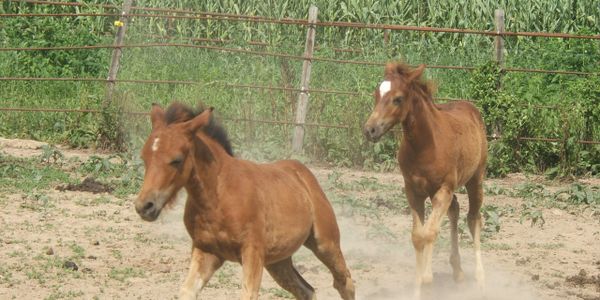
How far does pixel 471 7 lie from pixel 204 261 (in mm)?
14620

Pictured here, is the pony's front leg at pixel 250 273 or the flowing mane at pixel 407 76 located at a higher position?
the flowing mane at pixel 407 76

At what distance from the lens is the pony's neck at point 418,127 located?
9.42 meters

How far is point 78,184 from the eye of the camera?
512 inches

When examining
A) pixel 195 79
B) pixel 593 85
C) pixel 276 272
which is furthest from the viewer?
pixel 195 79

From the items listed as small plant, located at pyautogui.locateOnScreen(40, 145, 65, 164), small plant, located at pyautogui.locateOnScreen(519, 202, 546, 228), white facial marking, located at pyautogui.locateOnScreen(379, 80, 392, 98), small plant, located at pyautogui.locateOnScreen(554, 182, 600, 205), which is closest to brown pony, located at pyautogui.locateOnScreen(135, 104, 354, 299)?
white facial marking, located at pyautogui.locateOnScreen(379, 80, 392, 98)

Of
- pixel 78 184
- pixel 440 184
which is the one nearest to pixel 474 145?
pixel 440 184

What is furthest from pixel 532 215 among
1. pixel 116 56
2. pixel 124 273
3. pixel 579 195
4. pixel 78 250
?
pixel 116 56

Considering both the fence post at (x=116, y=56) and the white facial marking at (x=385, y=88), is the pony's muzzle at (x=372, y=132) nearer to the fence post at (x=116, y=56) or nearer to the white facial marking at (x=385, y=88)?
the white facial marking at (x=385, y=88)

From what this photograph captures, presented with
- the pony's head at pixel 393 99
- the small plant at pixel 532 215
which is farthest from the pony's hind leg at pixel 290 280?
the small plant at pixel 532 215

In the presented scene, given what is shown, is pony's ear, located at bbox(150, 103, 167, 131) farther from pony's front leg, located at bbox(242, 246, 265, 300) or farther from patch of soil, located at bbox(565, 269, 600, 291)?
patch of soil, located at bbox(565, 269, 600, 291)

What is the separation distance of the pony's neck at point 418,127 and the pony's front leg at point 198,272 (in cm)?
289

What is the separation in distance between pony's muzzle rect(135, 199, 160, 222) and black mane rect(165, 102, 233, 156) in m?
0.65

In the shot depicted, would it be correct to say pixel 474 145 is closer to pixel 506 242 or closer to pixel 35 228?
pixel 506 242

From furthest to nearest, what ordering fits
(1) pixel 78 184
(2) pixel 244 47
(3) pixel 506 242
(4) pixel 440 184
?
(2) pixel 244 47 < (1) pixel 78 184 < (3) pixel 506 242 < (4) pixel 440 184
